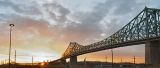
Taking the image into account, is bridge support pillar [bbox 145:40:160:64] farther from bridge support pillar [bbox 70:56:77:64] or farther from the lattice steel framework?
bridge support pillar [bbox 70:56:77:64]

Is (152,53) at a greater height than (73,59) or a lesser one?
greater

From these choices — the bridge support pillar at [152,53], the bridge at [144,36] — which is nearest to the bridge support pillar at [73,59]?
the bridge at [144,36]

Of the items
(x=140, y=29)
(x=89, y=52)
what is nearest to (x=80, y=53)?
(x=89, y=52)

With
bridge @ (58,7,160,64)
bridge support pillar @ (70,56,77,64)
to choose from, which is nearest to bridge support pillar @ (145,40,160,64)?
bridge @ (58,7,160,64)

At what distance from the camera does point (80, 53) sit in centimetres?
15588

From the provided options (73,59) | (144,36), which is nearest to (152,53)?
(144,36)

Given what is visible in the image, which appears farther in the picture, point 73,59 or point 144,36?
point 73,59

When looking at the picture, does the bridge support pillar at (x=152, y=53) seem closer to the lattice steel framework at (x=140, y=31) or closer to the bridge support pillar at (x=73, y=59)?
the lattice steel framework at (x=140, y=31)

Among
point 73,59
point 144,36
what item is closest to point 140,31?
point 144,36

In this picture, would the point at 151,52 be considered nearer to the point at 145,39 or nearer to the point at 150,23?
the point at 145,39

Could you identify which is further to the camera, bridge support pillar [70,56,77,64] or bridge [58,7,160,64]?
bridge support pillar [70,56,77,64]

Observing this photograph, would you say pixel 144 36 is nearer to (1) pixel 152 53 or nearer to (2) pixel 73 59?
(1) pixel 152 53

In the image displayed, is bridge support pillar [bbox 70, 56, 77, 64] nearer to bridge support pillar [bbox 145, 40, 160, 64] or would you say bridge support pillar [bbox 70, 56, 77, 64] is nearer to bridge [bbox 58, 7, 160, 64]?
bridge [bbox 58, 7, 160, 64]

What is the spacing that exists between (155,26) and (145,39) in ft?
28.0
